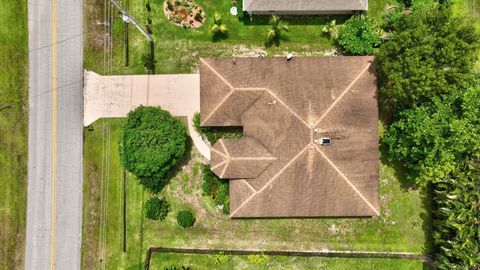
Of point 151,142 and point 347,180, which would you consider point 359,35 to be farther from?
point 151,142

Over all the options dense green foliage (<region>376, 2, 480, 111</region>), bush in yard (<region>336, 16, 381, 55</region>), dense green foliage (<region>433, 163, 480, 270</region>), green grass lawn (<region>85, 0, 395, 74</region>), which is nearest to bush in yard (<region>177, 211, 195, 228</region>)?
green grass lawn (<region>85, 0, 395, 74</region>)

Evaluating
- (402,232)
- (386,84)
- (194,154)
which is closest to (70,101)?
(194,154)

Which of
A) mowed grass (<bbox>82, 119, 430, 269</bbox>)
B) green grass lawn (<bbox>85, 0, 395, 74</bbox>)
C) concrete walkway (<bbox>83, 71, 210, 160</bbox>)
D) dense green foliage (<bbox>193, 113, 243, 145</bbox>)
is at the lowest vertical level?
mowed grass (<bbox>82, 119, 430, 269</bbox>)

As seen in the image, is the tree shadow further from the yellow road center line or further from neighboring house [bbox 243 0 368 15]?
the yellow road center line

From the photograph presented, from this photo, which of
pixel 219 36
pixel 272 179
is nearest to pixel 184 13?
pixel 219 36

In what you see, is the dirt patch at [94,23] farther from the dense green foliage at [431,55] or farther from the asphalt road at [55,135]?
the dense green foliage at [431,55]

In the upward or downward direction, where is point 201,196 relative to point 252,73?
downward

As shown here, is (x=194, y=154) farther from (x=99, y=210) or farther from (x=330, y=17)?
(x=330, y=17)
